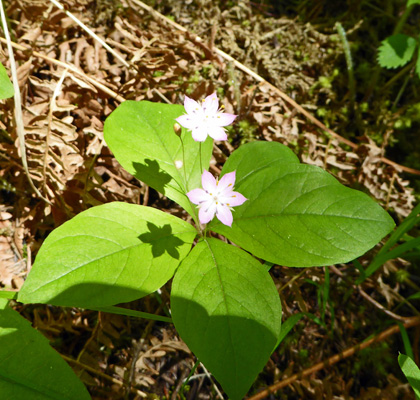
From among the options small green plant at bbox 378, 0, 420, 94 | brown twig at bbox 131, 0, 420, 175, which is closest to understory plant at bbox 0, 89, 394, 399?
brown twig at bbox 131, 0, 420, 175

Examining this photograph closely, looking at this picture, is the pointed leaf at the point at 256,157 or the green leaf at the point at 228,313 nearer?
the green leaf at the point at 228,313

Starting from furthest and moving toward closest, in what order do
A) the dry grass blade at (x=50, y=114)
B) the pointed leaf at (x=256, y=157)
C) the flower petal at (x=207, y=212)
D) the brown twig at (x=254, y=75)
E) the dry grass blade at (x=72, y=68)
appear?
1. the brown twig at (x=254, y=75)
2. the dry grass blade at (x=72, y=68)
3. the dry grass blade at (x=50, y=114)
4. the pointed leaf at (x=256, y=157)
5. the flower petal at (x=207, y=212)

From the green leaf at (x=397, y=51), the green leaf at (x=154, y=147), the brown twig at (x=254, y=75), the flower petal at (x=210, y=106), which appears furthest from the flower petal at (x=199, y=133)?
the green leaf at (x=397, y=51)

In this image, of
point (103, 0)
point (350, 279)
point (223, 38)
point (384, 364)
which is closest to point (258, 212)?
point (350, 279)

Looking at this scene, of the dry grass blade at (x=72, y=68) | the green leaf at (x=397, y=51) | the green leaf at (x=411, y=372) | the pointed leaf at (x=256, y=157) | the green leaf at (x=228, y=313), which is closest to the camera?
the green leaf at (x=228, y=313)

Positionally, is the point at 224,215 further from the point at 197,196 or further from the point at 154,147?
the point at 154,147

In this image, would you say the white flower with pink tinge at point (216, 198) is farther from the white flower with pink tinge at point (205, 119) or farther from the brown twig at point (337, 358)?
the brown twig at point (337, 358)

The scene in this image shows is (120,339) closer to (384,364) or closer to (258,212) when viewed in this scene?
(258,212)
